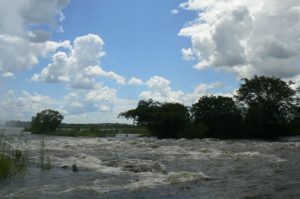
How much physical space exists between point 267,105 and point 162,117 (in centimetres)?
2128

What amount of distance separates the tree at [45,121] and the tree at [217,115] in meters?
58.5

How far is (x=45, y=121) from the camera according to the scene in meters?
147

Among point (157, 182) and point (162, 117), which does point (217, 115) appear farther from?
point (157, 182)

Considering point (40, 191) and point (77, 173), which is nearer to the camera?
→ point (40, 191)

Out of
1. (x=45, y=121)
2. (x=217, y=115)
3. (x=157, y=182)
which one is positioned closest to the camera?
(x=157, y=182)

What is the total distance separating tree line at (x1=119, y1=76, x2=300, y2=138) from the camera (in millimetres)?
96938

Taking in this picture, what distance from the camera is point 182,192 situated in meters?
19.8

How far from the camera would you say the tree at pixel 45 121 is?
476 ft

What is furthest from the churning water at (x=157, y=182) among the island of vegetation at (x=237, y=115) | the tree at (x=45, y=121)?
the tree at (x=45, y=121)

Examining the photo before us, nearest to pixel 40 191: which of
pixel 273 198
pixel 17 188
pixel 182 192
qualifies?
pixel 17 188

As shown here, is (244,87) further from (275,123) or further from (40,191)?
(40,191)

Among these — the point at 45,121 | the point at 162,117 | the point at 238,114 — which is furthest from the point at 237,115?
the point at 45,121

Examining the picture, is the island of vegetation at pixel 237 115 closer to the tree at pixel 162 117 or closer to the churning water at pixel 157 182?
the tree at pixel 162 117

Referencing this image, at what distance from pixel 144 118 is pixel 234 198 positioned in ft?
279
